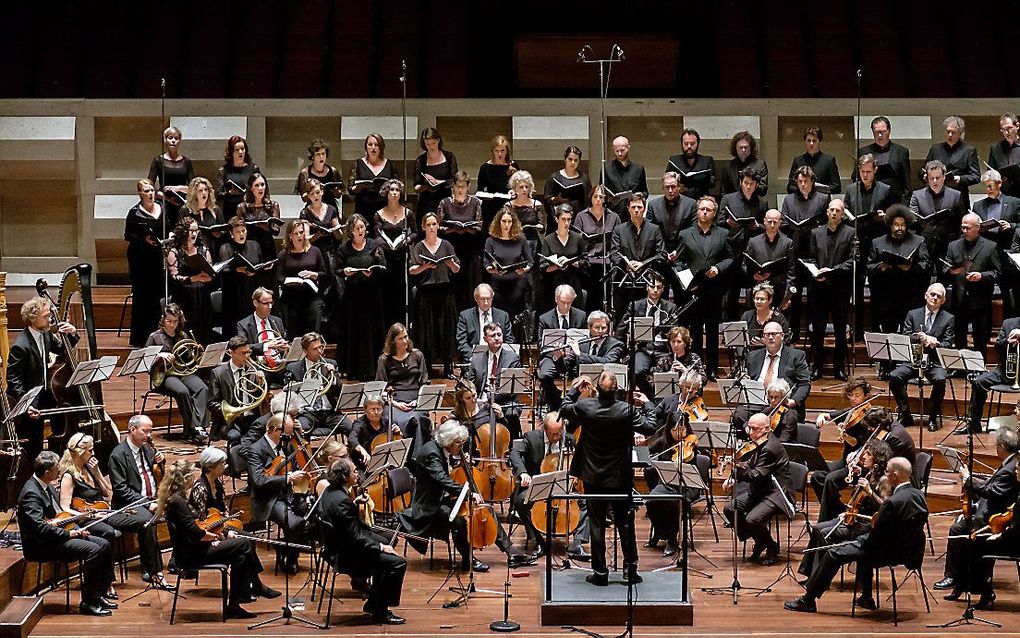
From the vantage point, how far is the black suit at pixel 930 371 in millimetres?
11039

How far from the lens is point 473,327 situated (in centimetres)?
1160

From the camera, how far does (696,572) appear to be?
9.52m

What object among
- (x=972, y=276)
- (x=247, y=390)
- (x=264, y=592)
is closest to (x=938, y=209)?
(x=972, y=276)

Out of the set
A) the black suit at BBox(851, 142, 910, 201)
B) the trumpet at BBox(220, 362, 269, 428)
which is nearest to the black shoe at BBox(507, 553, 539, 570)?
the trumpet at BBox(220, 362, 269, 428)

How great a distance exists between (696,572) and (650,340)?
218cm

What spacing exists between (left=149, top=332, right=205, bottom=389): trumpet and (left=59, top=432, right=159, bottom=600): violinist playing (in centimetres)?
153

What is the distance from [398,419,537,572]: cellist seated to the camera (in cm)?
937

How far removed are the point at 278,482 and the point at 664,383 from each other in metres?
2.77

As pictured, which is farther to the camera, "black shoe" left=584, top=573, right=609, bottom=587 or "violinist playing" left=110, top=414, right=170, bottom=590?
"violinist playing" left=110, top=414, right=170, bottom=590

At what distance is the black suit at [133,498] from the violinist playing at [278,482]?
68 centimetres

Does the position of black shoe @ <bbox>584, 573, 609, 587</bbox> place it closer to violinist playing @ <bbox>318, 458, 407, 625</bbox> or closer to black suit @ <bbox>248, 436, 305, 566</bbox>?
violinist playing @ <bbox>318, 458, 407, 625</bbox>

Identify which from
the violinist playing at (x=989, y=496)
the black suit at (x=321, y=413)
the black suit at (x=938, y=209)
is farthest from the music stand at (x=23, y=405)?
the black suit at (x=938, y=209)

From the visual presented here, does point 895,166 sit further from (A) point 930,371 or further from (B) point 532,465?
(B) point 532,465

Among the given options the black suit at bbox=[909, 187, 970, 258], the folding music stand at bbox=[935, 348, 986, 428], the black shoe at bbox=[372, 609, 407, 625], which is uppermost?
the black suit at bbox=[909, 187, 970, 258]
